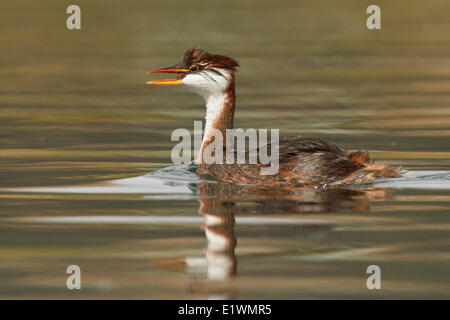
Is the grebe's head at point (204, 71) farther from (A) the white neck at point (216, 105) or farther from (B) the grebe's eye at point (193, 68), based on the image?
(A) the white neck at point (216, 105)

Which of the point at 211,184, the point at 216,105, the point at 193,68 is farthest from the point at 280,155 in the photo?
the point at 193,68

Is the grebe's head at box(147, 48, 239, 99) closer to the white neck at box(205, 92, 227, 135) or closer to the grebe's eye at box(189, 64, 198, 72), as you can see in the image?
the grebe's eye at box(189, 64, 198, 72)

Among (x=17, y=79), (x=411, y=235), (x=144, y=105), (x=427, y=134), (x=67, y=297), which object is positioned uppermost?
(x=17, y=79)

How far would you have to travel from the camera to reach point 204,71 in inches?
528

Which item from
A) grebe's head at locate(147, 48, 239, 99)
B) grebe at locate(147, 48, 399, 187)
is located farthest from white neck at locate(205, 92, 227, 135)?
grebe's head at locate(147, 48, 239, 99)

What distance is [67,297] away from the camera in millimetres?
8312

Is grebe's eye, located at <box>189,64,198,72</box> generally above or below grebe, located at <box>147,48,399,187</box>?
above

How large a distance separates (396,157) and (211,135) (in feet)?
8.41

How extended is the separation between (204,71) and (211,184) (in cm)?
143

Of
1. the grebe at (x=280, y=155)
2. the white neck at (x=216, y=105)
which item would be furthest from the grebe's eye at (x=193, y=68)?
the white neck at (x=216, y=105)

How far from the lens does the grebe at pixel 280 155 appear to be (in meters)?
12.4

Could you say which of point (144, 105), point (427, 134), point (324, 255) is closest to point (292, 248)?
point (324, 255)

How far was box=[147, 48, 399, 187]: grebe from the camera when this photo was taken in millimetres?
12445

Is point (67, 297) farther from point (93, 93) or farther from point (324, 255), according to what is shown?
point (93, 93)
